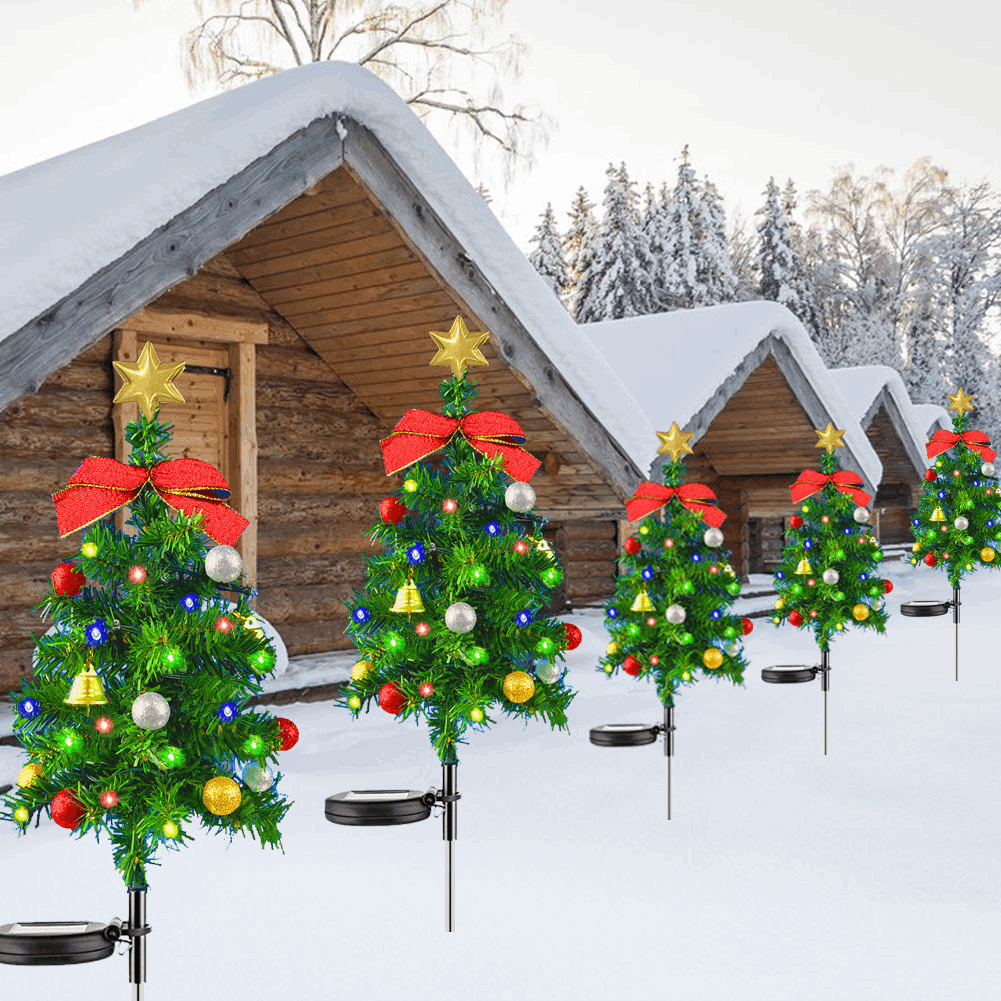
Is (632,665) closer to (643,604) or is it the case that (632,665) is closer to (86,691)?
(643,604)

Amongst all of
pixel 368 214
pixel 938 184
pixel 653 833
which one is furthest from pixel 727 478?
pixel 938 184

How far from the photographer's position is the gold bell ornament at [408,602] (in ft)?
14.7

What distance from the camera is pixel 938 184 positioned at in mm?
38312

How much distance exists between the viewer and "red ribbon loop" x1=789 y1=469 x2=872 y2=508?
8.29 meters

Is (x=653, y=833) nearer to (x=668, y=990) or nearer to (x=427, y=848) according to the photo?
(x=427, y=848)

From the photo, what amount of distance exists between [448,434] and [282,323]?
572 cm

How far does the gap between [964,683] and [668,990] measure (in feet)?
23.9

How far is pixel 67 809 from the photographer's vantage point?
3316 mm

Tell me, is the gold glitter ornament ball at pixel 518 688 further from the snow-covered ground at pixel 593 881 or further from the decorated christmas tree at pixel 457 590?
the snow-covered ground at pixel 593 881

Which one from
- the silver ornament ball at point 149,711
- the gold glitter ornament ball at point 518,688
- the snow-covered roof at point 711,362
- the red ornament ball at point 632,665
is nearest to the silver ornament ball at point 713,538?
the red ornament ball at point 632,665

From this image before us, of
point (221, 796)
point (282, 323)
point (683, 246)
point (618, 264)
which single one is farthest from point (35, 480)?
point (683, 246)

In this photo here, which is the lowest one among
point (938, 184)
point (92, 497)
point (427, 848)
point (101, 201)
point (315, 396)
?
point (427, 848)

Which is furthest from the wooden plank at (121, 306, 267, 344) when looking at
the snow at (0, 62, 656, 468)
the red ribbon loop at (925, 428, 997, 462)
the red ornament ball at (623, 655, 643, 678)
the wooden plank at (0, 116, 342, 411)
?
the red ribbon loop at (925, 428, 997, 462)

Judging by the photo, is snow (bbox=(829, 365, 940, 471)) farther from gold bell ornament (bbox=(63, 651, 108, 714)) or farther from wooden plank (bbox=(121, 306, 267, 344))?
gold bell ornament (bbox=(63, 651, 108, 714))
